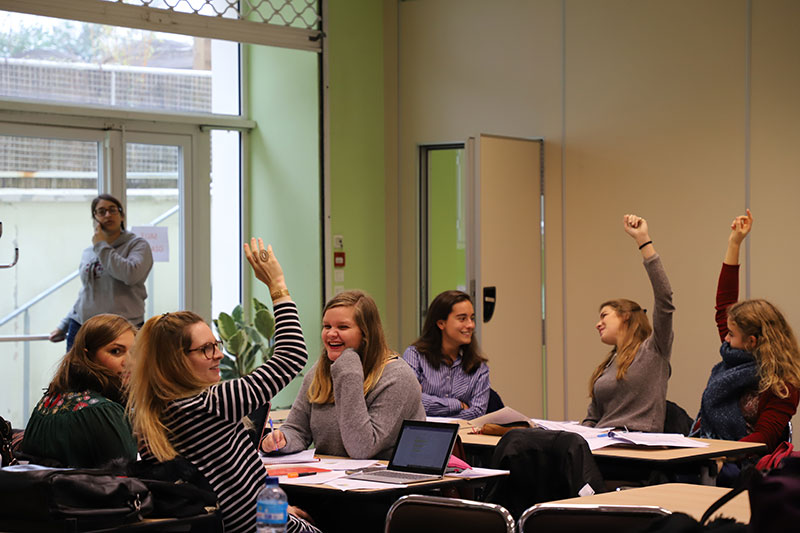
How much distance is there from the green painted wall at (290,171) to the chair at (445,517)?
5227 mm

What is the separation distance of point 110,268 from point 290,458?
322 centimetres

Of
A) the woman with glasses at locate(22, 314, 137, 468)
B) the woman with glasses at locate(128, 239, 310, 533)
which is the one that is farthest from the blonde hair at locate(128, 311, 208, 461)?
the woman with glasses at locate(22, 314, 137, 468)

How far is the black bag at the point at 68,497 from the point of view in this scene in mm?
2814

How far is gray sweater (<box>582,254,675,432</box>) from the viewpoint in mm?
5125

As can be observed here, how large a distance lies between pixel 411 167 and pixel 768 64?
114 inches

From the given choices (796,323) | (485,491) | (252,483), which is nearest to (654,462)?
(485,491)

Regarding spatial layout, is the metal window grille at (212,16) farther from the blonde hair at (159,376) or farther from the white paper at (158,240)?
the blonde hair at (159,376)

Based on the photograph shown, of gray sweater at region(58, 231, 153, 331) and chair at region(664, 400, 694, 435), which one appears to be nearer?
chair at region(664, 400, 694, 435)

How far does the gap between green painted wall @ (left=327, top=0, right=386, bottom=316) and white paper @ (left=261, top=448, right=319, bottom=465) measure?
4.00 m

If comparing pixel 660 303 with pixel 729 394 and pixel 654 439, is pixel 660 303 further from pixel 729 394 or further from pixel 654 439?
pixel 654 439

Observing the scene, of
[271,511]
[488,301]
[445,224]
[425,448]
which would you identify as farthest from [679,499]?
[445,224]

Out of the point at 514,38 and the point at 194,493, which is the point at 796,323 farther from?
the point at 194,493

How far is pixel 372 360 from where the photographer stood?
4.41 meters

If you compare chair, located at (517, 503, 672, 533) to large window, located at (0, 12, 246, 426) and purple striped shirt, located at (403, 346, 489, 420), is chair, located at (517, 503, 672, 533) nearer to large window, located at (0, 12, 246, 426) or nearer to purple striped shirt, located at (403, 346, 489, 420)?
purple striped shirt, located at (403, 346, 489, 420)
